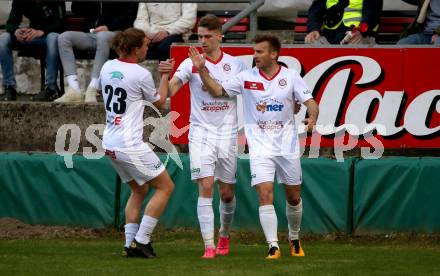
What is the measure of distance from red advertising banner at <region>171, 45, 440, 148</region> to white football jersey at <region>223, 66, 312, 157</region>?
330 cm

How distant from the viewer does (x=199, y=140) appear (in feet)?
40.2

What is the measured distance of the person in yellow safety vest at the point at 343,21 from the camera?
1568 centimetres

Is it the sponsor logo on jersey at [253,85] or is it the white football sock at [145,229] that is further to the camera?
the sponsor logo on jersey at [253,85]

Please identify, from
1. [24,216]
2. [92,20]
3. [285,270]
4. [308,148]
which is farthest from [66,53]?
[285,270]

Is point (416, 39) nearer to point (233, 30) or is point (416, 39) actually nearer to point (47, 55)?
point (233, 30)

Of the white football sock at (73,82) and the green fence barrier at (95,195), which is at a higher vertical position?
the white football sock at (73,82)

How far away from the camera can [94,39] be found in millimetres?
16734

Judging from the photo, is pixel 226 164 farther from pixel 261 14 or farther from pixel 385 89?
pixel 261 14

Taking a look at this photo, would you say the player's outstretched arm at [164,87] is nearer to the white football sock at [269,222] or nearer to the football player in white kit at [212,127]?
the football player in white kit at [212,127]

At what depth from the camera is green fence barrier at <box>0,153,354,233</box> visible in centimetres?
1480

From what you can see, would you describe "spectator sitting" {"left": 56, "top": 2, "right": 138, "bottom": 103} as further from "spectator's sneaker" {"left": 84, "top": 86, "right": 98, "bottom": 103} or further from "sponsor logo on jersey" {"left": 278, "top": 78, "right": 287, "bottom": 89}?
"sponsor logo on jersey" {"left": 278, "top": 78, "right": 287, "bottom": 89}

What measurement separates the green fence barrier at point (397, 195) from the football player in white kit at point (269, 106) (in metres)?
2.63

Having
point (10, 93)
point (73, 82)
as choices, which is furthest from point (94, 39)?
point (10, 93)

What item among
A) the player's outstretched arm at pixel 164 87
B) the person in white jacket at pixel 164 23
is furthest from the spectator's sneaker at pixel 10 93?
the player's outstretched arm at pixel 164 87
